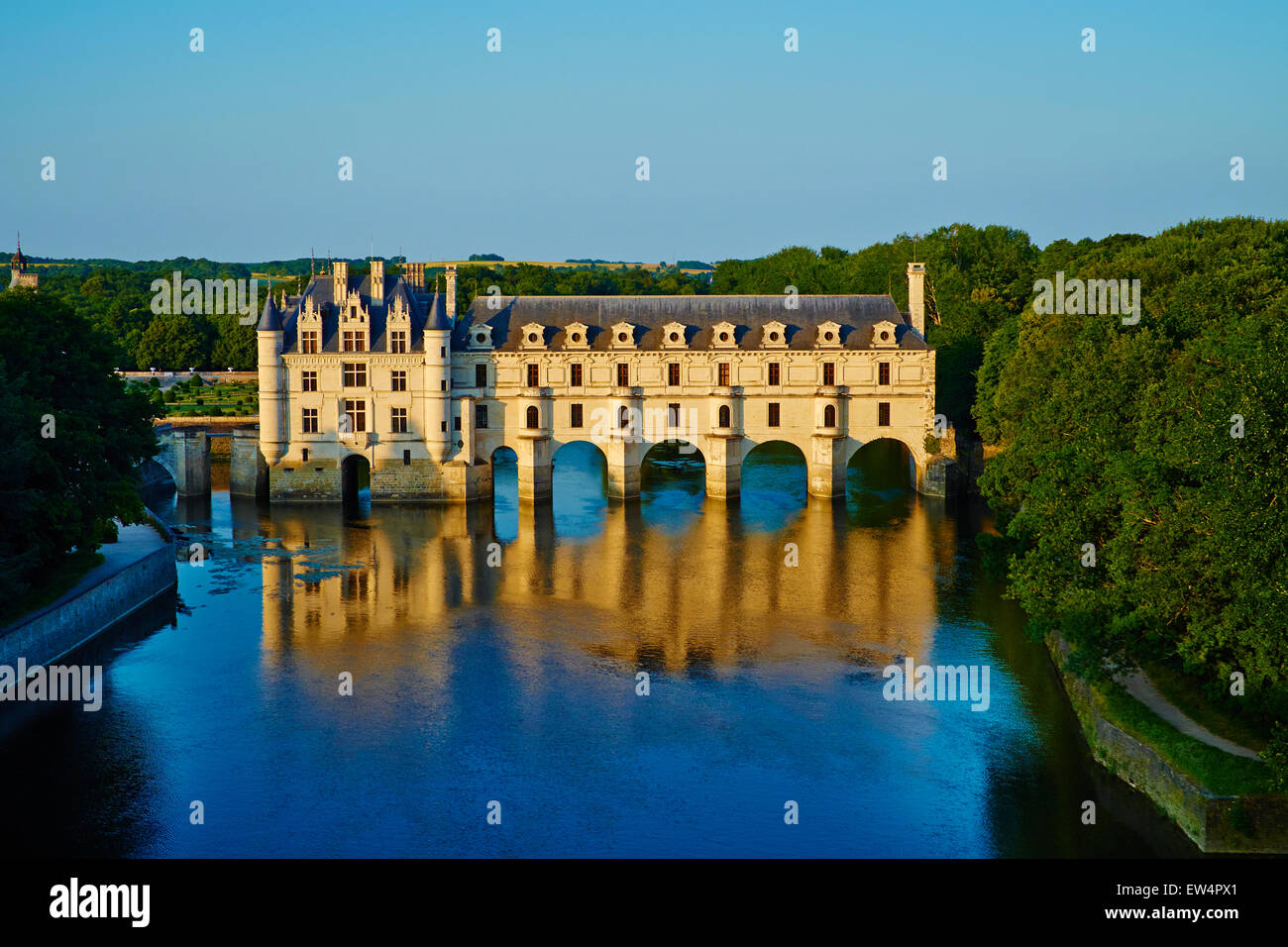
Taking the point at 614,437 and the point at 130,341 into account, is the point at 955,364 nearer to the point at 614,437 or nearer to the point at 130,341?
the point at 614,437

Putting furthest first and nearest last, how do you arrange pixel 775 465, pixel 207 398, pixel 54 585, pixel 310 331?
pixel 207 398 < pixel 775 465 < pixel 310 331 < pixel 54 585

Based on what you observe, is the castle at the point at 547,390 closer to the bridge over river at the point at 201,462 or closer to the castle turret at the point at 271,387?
the castle turret at the point at 271,387

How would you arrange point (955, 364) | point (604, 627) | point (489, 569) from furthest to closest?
point (955, 364)
point (489, 569)
point (604, 627)

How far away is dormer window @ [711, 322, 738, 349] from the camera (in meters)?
71.3

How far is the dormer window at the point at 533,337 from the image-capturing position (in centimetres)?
7094

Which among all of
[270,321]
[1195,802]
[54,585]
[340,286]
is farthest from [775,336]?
[1195,802]

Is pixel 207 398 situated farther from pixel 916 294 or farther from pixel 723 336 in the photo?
pixel 916 294

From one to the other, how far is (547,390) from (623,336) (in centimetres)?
518

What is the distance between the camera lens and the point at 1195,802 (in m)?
28.0

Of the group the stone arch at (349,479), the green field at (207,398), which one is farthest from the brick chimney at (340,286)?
the green field at (207,398)
